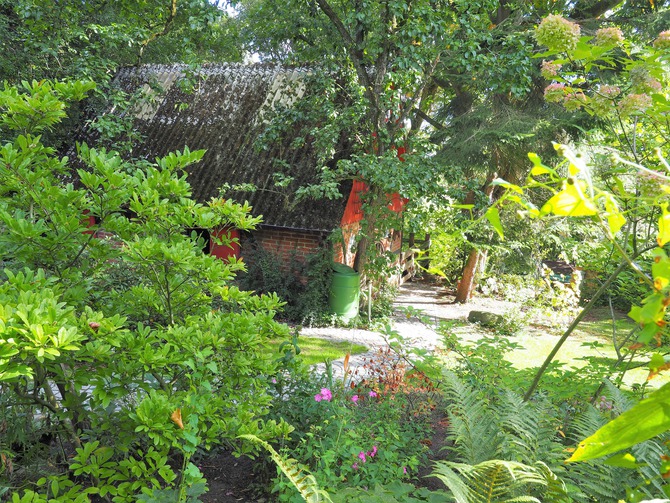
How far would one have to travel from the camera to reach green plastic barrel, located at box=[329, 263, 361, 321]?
9.44 metres

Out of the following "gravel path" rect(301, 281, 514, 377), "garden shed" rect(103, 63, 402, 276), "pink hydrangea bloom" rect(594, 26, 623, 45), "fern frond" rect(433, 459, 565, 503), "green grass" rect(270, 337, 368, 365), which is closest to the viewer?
"fern frond" rect(433, 459, 565, 503)

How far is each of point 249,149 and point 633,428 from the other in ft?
34.0

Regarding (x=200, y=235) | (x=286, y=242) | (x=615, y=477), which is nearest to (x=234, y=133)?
(x=286, y=242)

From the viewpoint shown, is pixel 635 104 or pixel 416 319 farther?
pixel 416 319

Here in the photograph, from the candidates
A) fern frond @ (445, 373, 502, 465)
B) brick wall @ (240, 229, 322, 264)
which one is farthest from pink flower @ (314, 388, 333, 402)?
brick wall @ (240, 229, 322, 264)

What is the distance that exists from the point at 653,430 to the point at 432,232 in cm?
1283

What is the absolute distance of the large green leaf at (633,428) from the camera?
59 centimetres

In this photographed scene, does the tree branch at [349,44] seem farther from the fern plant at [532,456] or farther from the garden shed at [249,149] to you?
the fern plant at [532,456]

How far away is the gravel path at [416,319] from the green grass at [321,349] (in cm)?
15

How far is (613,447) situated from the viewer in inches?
23.3

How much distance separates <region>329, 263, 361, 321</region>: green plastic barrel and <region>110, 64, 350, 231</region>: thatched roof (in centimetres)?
97

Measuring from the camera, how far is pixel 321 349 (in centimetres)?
806

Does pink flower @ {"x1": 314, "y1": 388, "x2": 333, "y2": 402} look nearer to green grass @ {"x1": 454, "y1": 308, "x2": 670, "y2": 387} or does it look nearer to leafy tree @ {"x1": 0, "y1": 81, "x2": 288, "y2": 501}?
leafy tree @ {"x1": 0, "y1": 81, "x2": 288, "y2": 501}

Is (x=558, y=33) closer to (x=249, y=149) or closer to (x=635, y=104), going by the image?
(x=635, y=104)
